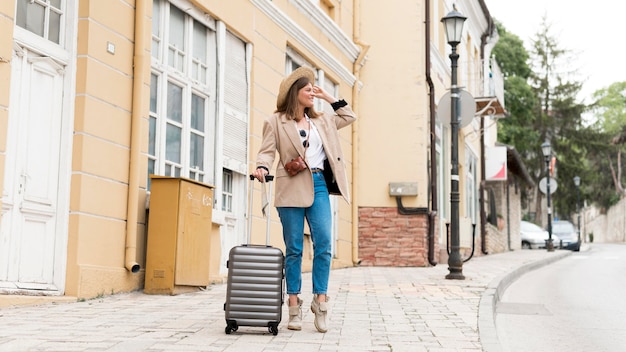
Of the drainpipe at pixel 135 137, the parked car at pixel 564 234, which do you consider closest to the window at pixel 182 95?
the drainpipe at pixel 135 137

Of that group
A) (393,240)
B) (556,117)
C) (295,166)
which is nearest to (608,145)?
(556,117)

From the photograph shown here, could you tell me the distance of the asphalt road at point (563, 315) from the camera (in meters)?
6.57

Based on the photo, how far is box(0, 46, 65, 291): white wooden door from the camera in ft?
22.2

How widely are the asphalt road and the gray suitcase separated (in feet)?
5.81

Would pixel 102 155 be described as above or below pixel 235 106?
→ below

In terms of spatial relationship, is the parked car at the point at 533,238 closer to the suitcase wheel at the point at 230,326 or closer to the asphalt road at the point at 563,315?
the asphalt road at the point at 563,315

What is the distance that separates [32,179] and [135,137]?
1.32m

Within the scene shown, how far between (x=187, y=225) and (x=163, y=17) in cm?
251

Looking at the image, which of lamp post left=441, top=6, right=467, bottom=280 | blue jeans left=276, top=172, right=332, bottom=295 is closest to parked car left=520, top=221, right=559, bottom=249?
lamp post left=441, top=6, right=467, bottom=280

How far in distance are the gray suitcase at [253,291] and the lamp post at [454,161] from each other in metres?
6.57

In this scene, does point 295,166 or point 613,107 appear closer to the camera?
point 295,166

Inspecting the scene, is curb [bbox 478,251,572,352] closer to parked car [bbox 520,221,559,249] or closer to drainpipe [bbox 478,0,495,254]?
drainpipe [bbox 478,0,495,254]

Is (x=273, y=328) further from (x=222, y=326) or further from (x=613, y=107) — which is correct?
(x=613, y=107)

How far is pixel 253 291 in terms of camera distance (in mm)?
5488
